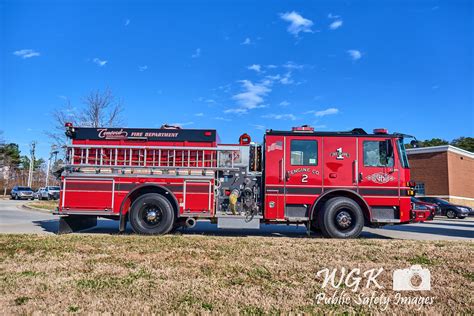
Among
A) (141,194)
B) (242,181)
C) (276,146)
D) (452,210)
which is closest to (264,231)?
(242,181)

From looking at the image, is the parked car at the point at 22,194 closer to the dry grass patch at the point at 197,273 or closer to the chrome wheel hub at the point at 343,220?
the dry grass patch at the point at 197,273

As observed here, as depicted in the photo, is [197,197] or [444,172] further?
[444,172]

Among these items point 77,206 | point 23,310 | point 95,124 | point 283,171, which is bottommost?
point 23,310

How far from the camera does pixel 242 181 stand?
9.64m

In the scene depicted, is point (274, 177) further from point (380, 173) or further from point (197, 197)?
point (380, 173)

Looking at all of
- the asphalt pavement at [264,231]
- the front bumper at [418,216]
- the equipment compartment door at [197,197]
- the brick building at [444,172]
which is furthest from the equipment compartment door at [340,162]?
the brick building at [444,172]

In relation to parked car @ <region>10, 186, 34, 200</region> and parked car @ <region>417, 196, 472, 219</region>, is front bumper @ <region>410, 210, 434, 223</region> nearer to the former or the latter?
parked car @ <region>417, 196, 472, 219</region>

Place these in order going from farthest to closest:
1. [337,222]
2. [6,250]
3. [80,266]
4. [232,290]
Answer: [337,222]
[6,250]
[80,266]
[232,290]

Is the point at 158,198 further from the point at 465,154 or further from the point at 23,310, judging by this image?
the point at 465,154

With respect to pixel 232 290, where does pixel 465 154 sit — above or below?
A: above

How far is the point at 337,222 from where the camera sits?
362 inches

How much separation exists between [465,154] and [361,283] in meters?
48.0

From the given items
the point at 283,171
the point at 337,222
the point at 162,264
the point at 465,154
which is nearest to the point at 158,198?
the point at 283,171

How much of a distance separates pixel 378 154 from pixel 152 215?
606 centimetres
